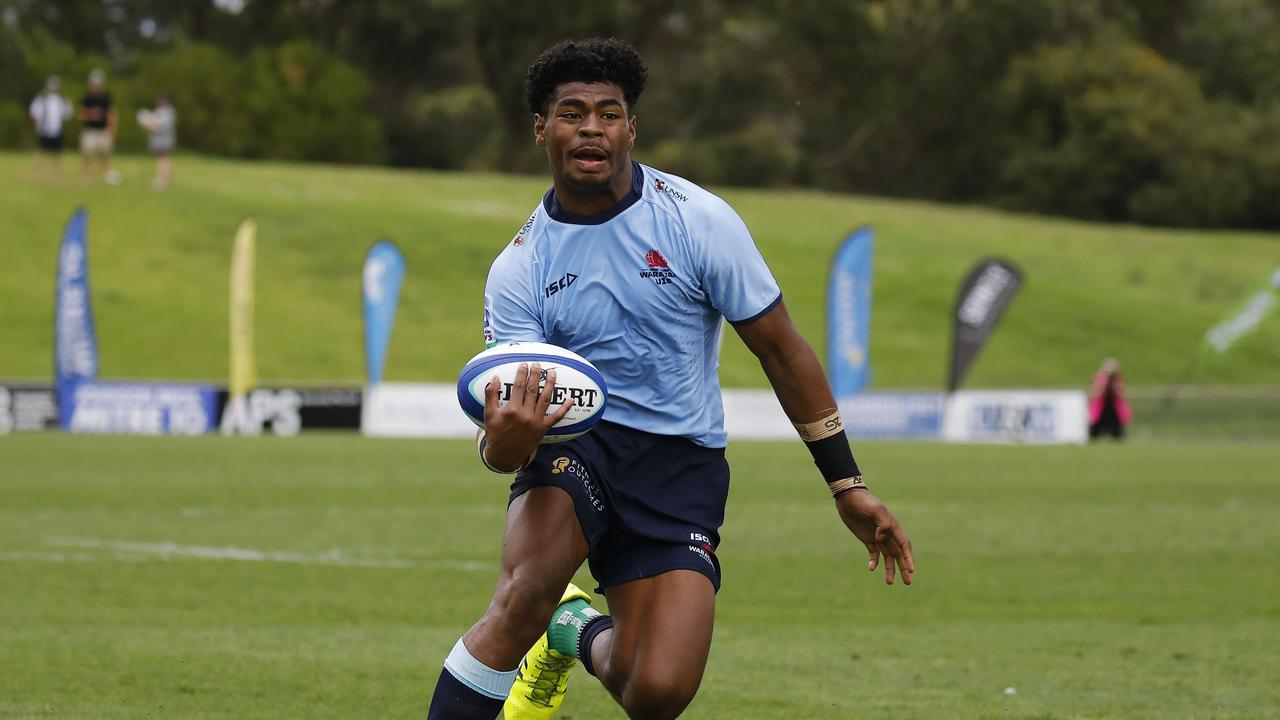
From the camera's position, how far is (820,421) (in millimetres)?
5535

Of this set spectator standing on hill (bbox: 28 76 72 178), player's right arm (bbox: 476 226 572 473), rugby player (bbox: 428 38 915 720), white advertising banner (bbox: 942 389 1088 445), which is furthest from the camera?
spectator standing on hill (bbox: 28 76 72 178)

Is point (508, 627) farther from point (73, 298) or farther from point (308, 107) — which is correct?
point (308, 107)

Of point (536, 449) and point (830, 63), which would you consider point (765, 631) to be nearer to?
point (536, 449)

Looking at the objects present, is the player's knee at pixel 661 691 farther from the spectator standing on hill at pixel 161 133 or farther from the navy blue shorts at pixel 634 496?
the spectator standing on hill at pixel 161 133

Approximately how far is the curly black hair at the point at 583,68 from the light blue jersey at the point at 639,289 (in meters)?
0.30

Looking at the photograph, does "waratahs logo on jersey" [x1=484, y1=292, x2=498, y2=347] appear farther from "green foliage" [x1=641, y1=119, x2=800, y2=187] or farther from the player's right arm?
"green foliage" [x1=641, y1=119, x2=800, y2=187]

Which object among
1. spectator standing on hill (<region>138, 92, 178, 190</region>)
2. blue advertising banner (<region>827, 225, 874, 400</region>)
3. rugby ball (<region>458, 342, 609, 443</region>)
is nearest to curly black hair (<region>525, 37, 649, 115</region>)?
rugby ball (<region>458, 342, 609, 443</region>)

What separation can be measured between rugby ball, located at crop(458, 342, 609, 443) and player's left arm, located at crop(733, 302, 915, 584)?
54cm

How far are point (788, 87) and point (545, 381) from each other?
6521cm

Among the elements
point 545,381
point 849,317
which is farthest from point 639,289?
point 849,317

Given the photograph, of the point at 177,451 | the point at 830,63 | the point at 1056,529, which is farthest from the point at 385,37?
the point at 1056,529

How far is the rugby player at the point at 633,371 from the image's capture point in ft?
17.6

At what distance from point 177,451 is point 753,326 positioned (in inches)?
801

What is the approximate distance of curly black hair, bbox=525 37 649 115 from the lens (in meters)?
5.41
